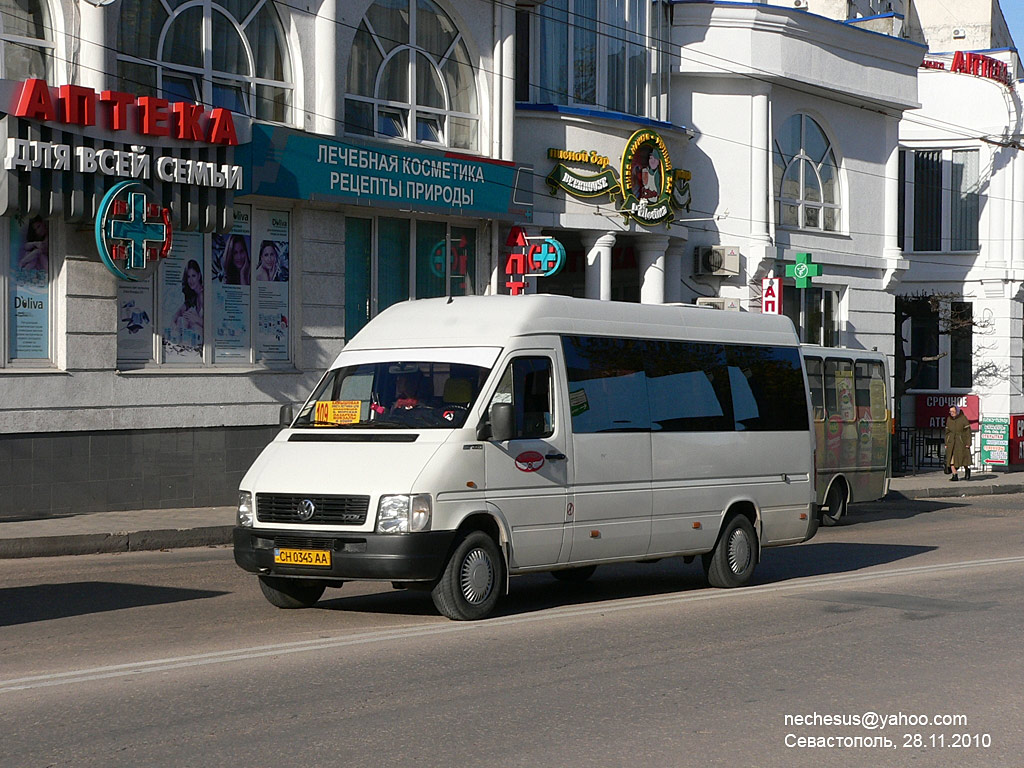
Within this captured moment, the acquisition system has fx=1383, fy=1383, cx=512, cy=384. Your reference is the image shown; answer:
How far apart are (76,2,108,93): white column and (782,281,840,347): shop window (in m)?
16.3

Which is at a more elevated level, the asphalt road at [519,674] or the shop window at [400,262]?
the shop window at [400,262]

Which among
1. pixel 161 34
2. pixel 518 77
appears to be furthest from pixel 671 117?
pixel 161 34

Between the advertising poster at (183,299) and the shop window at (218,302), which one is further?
the advertising poster at (183,299)

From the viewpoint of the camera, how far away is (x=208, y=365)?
19531 millimetres

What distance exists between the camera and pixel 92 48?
17781 millimetres

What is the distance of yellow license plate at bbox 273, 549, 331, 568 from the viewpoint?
9758 millimetres

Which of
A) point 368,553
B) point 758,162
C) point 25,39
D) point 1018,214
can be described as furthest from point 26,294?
point 1018,214

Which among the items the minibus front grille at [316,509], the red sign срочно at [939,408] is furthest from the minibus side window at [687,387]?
the red sign срочно at [939,408]

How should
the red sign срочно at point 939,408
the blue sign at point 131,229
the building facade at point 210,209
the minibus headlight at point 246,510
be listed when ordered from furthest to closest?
the red sign срочно at point 939,408
the blue sign at point 131,229
the building facade at point 210,209
the minibus headlight at point 246,510

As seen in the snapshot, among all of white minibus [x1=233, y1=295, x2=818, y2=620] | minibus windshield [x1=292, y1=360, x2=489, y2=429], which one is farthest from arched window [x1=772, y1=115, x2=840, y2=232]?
minibus windshield [x1=292, y1=360, x2=489, y2=429]

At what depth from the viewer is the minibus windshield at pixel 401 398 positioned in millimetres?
10273

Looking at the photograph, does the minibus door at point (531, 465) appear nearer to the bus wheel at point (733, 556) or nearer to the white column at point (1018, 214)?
the bus wheel at point (733, 556)

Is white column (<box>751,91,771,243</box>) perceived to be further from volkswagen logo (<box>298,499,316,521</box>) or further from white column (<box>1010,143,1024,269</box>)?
volkswagen logo (<box>298,499,316,521</box>)

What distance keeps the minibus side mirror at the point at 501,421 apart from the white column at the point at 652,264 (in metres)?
16.8
